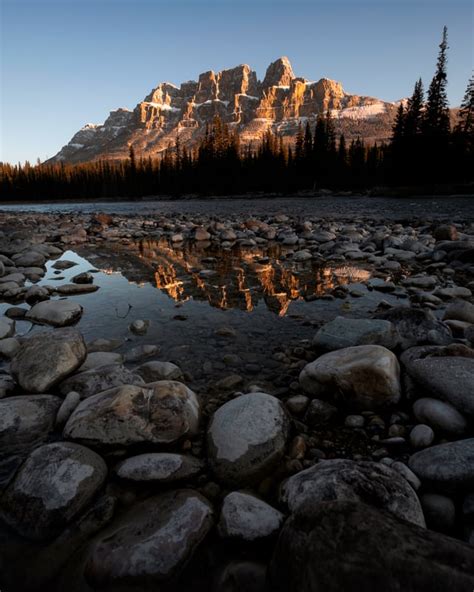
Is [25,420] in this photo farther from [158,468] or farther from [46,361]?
[158,468]

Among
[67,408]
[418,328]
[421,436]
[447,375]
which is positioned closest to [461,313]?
[418,328]

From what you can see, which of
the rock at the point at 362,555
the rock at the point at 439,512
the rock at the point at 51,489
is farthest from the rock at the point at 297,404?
the rock at the point at 51,489

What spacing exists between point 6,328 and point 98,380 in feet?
6.00

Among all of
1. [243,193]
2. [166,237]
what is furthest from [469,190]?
[243,193]

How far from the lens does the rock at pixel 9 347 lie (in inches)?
125

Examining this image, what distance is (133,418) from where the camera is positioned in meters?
1.99

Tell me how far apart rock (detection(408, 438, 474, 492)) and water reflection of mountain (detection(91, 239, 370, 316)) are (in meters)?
2.65

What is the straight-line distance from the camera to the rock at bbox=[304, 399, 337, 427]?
88.6 inches

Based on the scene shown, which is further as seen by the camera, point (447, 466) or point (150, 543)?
point (447, 466)

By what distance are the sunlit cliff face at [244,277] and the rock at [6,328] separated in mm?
2097

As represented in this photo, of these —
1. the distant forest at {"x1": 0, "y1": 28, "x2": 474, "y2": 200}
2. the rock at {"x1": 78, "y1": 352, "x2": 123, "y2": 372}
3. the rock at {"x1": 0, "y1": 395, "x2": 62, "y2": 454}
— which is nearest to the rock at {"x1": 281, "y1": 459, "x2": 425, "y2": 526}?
the rock at {"x1": 0, "y1": 395, "x2": 62, "y2": 454}

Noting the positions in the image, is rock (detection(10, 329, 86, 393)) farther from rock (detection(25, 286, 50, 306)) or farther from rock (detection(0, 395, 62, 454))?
rock (detection(25, 286, 50, 306))

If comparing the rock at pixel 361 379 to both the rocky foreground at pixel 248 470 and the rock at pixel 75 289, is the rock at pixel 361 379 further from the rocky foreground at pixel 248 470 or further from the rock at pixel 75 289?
the rock at pixel 75 289

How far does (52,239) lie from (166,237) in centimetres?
395
